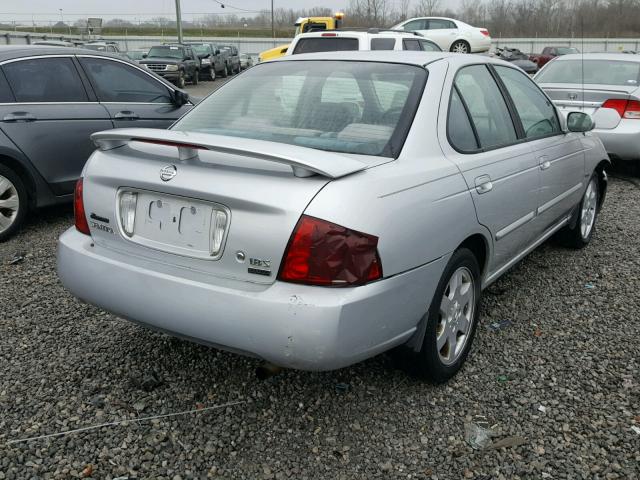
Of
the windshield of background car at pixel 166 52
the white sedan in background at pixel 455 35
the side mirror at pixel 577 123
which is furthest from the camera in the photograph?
the windshield of background car at pixel 166 52

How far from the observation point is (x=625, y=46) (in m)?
45.7

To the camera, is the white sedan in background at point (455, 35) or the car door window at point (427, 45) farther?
the white sedan in background at point (455, 35)

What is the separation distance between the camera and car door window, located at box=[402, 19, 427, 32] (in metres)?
21.2

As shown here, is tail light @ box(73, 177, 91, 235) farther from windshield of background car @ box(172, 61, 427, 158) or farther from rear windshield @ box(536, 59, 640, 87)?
rear windshield @ box(536, 59, 640, 87)

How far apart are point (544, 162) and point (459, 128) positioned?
1039 millimetres

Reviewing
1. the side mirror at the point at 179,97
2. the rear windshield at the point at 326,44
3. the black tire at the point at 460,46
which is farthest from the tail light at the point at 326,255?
the black tire at the point at 460,46

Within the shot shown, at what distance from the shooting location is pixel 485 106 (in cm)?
348

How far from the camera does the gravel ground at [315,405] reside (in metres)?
2.48

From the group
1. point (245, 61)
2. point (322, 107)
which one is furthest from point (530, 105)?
point (245, 61)

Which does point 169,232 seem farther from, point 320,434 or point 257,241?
point 320,434

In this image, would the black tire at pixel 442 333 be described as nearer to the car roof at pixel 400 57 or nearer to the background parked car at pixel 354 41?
the car roof at pixel 400 57

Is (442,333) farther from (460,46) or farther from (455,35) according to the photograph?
(460,46)

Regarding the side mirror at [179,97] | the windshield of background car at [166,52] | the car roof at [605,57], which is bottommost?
the side mirror at [179,97]

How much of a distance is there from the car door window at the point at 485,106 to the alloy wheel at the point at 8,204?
3.88 m
